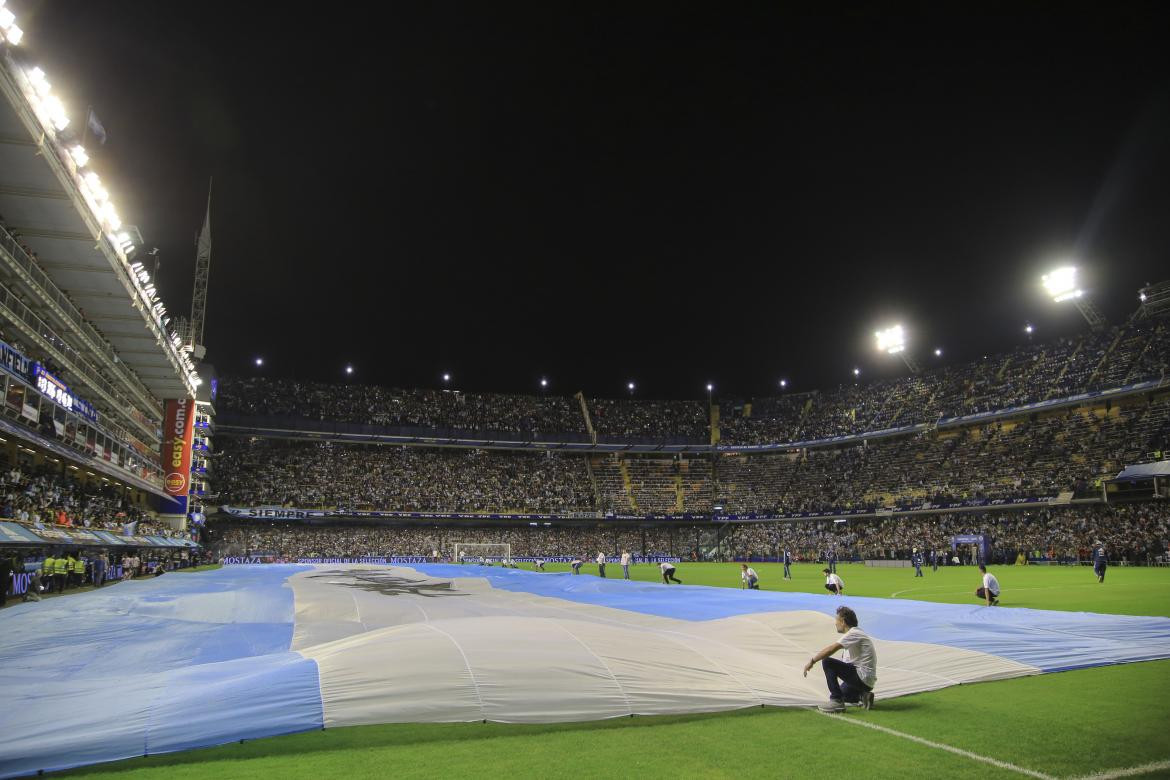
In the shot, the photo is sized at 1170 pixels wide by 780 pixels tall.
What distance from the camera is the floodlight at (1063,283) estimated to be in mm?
56219

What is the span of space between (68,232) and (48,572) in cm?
1296

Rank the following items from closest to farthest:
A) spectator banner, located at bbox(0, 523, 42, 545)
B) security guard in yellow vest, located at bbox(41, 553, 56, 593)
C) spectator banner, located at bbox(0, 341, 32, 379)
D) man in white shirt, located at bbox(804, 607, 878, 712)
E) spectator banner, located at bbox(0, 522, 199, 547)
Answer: man in white shirt, located at bbox(804, 607, 878, 712), spectator banner, located at bbox(0, 523, 42, 545), spectator banner, located at bbox(0, 522, 199, 547), spectator banner, located at bbox(0, 341, 32, 379), security guard in yellow vest, located at bbox(41, 553, 56, 593)

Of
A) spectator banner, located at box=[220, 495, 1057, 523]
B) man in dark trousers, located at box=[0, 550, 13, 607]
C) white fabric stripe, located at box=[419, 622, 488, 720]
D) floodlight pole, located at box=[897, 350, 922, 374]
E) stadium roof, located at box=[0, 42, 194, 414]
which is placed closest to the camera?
white fabric stripe, located at box=[419, 622, 488, 720]

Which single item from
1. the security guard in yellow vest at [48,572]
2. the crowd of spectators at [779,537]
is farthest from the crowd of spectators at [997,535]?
the security guard in yellow vest at [48,572]

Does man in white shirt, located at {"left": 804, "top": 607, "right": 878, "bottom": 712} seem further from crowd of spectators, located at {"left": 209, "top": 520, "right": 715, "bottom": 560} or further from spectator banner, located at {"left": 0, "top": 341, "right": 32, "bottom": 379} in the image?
crowd of spectators, located at {"left": 209, "top": 520, "right": 715, "bottom": 560}

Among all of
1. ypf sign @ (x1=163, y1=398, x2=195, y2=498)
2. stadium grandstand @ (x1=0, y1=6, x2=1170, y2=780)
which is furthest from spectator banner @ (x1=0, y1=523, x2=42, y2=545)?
ypf sign @ (x1=163, y1=398, x2=195, y2=498)

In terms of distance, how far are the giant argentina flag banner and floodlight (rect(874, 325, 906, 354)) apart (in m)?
58.2

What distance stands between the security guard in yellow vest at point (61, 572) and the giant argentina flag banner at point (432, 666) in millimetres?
10779

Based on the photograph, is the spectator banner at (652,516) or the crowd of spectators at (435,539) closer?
the spectator banner at (652,516)

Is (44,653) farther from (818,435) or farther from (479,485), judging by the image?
(818,435)

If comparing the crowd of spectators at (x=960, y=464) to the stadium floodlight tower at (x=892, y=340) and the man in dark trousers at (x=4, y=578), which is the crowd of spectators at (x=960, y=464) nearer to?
the stadium floodlight tower at (x=892, y=340)

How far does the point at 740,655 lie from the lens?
10.0 meters

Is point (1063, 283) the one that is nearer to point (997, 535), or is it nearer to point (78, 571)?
point (997, 535)

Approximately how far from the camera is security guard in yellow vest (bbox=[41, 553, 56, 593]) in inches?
1005
